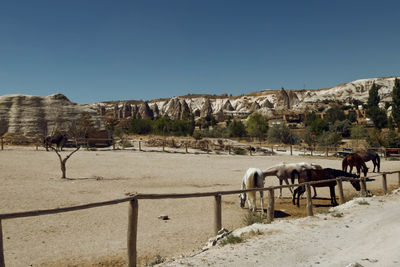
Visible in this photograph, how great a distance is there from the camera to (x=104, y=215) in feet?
29.0

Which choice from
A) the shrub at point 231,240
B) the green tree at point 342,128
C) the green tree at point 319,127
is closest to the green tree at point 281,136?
the green tree at point 319,127

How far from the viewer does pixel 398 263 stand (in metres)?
4.70

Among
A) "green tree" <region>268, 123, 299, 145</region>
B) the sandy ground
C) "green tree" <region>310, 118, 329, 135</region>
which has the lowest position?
the sandy ground

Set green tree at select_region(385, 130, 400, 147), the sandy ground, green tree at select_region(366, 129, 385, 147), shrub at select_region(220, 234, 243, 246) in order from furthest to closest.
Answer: green tree at select_region(366, 129, 385, 147) < green tree at select_region(385, 130, 400, 147) < the sandy ground < shrub at select_region(220, 234, 243, 246)

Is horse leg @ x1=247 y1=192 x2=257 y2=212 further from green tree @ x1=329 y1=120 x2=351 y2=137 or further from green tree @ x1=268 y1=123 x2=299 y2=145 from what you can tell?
green tree @ x1=329 y1=120 x2=351 y2=137

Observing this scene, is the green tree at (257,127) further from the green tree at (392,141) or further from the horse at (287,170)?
the horse at (287,170)

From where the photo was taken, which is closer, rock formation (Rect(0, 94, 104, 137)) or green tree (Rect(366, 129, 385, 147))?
rock formation (Rect(0, 94, 104, 137))

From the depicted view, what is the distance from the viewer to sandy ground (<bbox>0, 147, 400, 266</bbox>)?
616cm

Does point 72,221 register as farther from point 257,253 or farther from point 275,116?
point 275,116

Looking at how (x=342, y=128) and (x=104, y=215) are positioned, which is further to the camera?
(x=342, y=128)

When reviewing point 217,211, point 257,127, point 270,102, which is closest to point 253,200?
point 217,211

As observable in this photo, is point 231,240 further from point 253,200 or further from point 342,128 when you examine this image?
point 342,128

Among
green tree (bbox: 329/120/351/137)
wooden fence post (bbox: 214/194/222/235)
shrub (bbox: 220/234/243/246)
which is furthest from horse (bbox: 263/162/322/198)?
green tree (bbox: 329/120/351/137)

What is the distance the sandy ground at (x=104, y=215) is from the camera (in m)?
6.16
